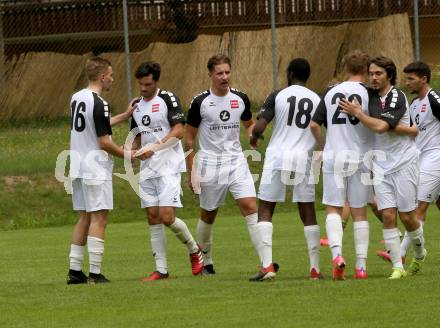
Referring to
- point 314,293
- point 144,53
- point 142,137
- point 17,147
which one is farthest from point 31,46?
point 314,293

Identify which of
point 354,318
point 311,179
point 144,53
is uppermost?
point 144,53

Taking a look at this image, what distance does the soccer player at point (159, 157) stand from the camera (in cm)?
1373

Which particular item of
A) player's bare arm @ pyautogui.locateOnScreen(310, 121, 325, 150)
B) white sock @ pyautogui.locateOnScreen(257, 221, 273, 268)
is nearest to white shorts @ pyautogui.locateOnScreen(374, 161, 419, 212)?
player's bare arm @ pyautogui.locateOnScreen(310, 121, 325, 150)

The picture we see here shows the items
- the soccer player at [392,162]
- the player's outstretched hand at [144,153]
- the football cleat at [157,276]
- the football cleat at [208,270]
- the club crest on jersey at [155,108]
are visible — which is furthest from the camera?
the football cleat at [208,270]

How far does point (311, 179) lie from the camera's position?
1299 centimetres

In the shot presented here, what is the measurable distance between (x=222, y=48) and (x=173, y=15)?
2874mm

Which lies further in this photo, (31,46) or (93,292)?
(31,46)

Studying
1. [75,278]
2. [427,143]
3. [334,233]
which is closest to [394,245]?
[334,233]

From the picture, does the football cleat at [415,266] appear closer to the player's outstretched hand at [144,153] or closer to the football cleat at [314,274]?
the football cleat at [314,274]

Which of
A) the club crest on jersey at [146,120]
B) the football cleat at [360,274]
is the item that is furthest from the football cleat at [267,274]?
the club crest on jersey at [146,120]

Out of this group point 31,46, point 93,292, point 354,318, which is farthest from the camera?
point 31,46

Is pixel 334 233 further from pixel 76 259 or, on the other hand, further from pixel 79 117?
pixel 79 117

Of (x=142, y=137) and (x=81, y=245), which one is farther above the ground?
(x=142, y=137)

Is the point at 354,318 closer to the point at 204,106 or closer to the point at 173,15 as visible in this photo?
the point at 204,106
